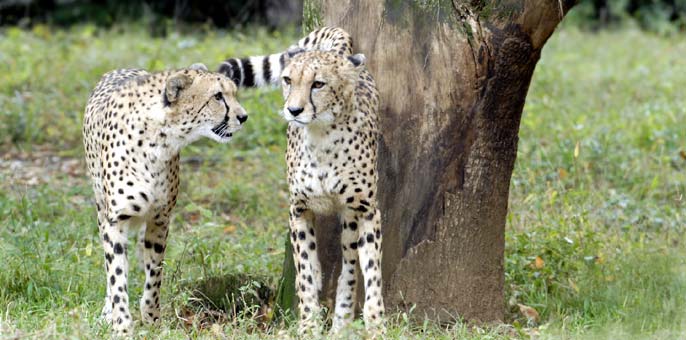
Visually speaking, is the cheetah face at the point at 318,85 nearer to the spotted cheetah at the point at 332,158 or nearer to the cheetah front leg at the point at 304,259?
the spotted cheetah at the point at 332,158

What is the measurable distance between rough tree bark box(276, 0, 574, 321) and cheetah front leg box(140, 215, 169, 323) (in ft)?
2.48

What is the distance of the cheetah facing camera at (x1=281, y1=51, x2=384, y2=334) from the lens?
4402mm

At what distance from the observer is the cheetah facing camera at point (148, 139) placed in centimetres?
457

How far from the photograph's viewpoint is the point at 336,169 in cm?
454

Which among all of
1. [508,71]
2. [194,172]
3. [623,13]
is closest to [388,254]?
[508,71]

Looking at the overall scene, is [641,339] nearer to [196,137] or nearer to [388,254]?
[388,254]

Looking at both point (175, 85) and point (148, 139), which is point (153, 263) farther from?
point (175, 85)

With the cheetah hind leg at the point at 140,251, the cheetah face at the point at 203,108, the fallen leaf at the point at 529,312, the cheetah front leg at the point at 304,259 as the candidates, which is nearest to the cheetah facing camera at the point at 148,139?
the cheetah face at the point at 203,108

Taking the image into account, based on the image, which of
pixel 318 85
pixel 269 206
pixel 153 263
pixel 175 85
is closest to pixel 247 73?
pixel 175 85

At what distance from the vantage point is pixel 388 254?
15.6ft

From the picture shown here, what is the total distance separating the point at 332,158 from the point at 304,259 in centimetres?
46

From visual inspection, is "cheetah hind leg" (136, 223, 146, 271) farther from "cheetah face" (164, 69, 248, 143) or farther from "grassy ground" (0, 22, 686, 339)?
"cheetah face" (164, 69, 248, 143)

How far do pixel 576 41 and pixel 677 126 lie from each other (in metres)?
4.63

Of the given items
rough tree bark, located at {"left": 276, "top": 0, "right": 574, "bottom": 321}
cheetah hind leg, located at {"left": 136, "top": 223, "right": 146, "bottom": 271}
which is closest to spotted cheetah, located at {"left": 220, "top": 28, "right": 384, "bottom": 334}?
rough tree bark, located at {"left": 276, "top": 0, "right": 574, "bottom": 321}
